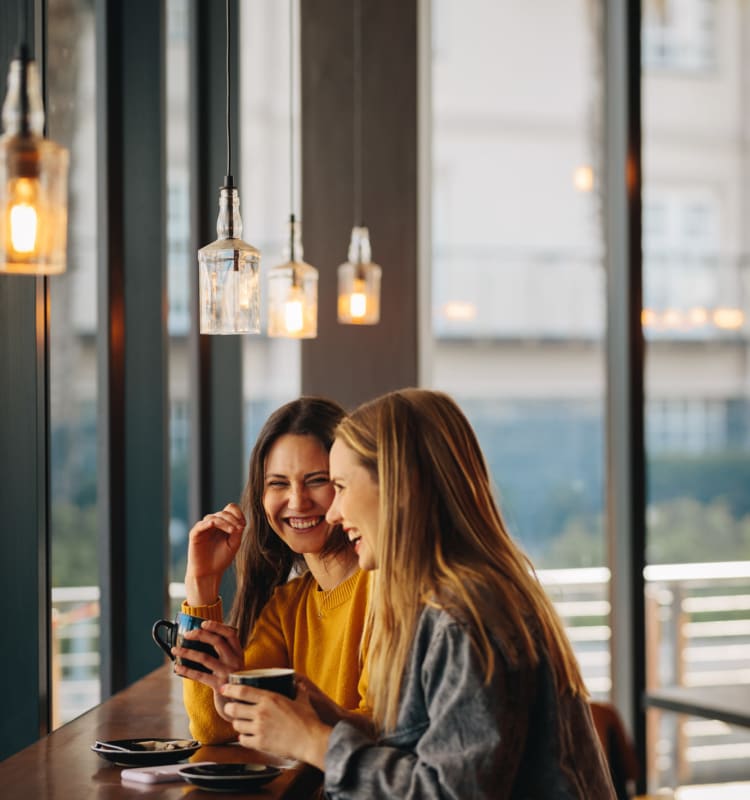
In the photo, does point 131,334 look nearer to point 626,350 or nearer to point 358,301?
point 358,301

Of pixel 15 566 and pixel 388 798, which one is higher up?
pixel 15 566

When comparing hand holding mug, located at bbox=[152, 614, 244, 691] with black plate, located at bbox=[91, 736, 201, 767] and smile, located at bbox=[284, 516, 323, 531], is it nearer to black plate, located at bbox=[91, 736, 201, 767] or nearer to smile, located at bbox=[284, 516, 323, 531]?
black plate, located at bbox=[91, 736, 201, 767]

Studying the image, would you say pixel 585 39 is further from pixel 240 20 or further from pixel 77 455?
pixel 77 455

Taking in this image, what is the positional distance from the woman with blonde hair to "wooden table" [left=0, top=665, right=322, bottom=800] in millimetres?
151

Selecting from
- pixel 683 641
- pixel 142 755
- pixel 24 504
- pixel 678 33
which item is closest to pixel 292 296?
pixel 24 504

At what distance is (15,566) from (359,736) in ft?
2.87

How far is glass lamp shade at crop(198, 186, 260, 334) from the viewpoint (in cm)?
203

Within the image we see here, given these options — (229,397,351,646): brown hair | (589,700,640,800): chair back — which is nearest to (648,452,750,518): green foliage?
(589,700,640,800): chair back

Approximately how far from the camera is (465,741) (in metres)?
1.36

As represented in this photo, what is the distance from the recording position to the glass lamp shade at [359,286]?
350 centimetres

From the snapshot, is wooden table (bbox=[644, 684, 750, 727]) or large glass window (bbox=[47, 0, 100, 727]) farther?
wooden table (bbox=[644, 684, 750, 727])

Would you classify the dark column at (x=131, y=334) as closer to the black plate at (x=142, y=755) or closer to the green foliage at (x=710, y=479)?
the black plate at (x=142, y=755)

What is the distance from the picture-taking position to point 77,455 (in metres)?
2.89

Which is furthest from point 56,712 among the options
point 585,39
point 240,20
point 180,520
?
point 585,39
